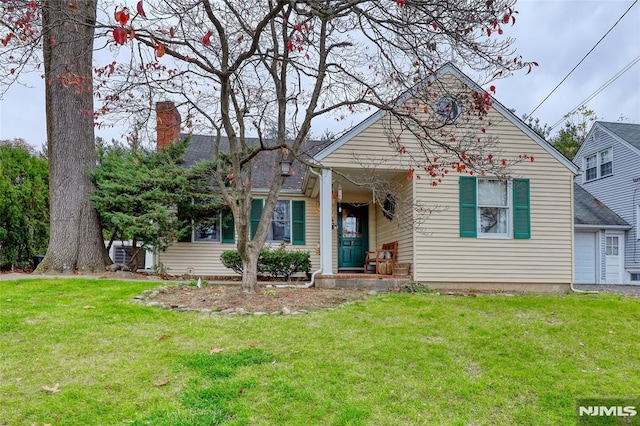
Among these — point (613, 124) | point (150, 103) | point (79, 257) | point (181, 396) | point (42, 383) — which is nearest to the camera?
point (181, 396)

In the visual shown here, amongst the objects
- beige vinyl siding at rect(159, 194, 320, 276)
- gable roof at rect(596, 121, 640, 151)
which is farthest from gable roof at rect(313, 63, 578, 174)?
gable roof at rect(596, 121, 640, 151)

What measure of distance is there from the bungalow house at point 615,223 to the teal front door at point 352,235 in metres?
8.22

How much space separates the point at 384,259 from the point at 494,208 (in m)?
2.99

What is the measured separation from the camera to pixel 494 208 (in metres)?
9.67

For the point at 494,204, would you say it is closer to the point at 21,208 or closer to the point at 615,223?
the point at 615,223

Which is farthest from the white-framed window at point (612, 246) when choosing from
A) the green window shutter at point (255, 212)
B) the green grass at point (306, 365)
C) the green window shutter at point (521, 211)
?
the green window shutter at point (255, 212)

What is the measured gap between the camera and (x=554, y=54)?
50.9 feet

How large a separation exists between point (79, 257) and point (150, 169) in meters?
2.87

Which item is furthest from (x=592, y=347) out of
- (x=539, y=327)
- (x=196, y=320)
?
(x=196, y=320)

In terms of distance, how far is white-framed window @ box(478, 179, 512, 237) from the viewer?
9.58 meters

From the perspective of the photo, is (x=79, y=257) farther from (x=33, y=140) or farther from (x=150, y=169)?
(x=33, y=140)

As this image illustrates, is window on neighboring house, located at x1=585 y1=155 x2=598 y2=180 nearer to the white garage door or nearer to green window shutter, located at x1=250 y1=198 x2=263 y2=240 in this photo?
the white garage door

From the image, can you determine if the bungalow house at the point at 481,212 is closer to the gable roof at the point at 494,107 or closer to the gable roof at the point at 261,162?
the gable roof at the point at 494,107

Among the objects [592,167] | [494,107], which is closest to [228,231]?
[494,107]
